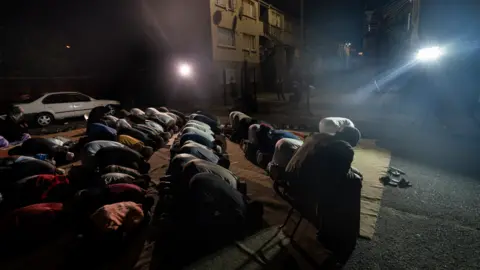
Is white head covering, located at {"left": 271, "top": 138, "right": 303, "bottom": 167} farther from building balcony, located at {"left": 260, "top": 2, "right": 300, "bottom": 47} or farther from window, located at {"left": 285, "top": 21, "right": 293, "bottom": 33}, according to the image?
window, located at {"left": 285, "top": 21, "right": 293, "bottom": 33}

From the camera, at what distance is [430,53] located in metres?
11.1

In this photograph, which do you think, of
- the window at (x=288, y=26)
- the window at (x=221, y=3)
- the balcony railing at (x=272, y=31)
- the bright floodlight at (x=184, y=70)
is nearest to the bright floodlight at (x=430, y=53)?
the window at (x=221, y=3)

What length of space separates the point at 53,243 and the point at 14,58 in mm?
17865

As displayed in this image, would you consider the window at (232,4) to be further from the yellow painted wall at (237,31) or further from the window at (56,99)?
the window at (56,99)

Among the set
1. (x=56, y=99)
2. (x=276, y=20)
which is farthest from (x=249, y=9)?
(x=56, y=99)

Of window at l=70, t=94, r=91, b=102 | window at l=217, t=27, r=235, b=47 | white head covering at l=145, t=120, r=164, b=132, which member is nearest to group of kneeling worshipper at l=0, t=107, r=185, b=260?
white head covering at l=145, t=120, r=164, b=132

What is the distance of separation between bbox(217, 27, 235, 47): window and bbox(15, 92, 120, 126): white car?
9330 mm

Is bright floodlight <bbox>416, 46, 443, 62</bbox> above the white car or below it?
above

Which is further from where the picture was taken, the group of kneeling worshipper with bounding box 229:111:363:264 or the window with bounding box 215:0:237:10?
the window with bounding box 215:0:237:10

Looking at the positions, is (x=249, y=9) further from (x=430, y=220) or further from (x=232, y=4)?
(x=430, y=220)

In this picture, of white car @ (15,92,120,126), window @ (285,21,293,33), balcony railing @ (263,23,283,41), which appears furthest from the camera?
window @ (285,21,293,33)

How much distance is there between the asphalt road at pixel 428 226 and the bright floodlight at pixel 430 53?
22.2 feet

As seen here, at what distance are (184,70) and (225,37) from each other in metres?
4.21

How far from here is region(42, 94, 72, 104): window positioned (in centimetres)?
1257
